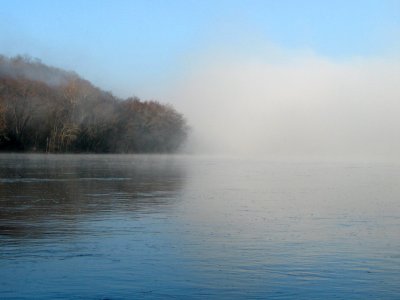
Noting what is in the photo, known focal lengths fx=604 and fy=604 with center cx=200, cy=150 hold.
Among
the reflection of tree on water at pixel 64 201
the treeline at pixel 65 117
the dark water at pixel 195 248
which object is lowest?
the dark water at pixel 195 248

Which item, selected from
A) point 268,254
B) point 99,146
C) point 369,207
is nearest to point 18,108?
point 99,146

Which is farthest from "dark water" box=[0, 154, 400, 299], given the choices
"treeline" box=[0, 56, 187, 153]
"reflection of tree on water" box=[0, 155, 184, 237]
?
"treeline" box=[0, 56, 187, 153]

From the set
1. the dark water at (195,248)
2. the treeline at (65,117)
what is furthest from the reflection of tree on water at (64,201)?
the treeline at (65,117)

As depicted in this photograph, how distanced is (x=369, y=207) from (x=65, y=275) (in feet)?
51.0

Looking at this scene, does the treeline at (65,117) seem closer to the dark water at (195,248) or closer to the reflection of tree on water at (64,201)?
the reflection of tree on water at (64,201)

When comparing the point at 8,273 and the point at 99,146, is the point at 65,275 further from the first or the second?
the point at 99,146

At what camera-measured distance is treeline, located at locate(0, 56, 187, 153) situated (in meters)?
101

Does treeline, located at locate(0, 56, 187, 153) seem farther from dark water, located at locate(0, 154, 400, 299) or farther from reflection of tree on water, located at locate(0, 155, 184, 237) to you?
dark water, located at locate(0, 154, 400, 299)

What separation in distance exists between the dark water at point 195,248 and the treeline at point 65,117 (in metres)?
78.0

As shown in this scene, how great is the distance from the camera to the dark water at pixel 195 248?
395 inches

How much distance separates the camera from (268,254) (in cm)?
1296

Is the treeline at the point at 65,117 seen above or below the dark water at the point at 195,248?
above

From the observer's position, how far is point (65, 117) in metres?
107

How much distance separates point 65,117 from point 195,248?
317 ft
